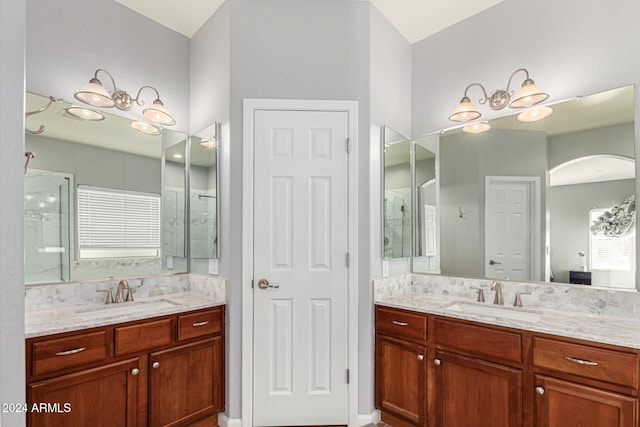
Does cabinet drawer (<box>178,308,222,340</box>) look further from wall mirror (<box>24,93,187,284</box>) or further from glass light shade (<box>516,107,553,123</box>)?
glass light shade (<box>516,107,553,123</box>)

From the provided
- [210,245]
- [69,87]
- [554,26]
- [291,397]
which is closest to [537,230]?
[554,26]

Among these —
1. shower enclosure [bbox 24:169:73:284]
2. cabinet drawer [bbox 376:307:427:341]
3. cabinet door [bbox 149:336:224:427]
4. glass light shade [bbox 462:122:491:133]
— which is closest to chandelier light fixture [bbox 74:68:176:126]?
shower enclosure [bbox 24:169:73:284]

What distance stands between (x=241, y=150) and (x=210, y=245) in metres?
0.74

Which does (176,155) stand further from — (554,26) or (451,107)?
(554,26)

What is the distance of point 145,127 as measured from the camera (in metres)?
2.47

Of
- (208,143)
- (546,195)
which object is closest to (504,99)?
(546,195)

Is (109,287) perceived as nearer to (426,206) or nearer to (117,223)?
(117,223)

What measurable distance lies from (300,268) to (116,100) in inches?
69.7

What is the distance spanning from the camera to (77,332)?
64.4 inches

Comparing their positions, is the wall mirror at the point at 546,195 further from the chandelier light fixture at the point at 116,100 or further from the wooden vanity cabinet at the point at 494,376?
the chandelier light fixture at the point at 116,100

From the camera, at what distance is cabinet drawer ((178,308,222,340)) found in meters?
2.06

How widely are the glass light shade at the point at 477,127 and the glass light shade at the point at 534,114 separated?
0.20 metres

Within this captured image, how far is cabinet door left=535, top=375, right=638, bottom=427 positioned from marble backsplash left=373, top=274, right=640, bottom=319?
1.86 ft

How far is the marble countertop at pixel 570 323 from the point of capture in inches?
59.8
